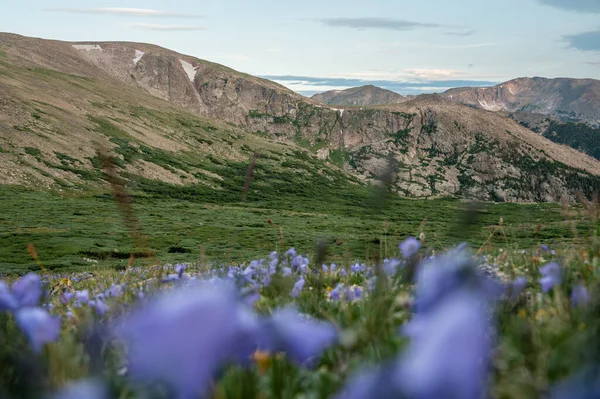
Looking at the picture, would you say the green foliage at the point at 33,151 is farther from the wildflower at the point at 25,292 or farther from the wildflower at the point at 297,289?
the wildflower at the point at 25,292

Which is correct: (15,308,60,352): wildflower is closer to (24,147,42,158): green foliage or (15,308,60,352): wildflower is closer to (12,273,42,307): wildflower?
(12,273,42,307): wildflower

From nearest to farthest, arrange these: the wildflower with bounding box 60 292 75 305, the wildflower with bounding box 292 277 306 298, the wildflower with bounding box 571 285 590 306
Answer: the wildflower with bounding box 571 285 590 306 → the wildflower with bounding box 292 277 306 298 → the wildflower with bounding box 60 292 75 305

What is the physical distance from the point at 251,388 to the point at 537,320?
2011 mm

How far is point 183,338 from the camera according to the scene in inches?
38.9

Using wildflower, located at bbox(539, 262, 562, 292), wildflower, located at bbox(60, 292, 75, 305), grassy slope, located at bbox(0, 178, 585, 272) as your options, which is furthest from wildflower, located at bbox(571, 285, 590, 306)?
grassy slope, located at bbox(0, 178, 585, 272)

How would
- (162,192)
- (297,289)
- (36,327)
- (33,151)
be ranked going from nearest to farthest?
(36,327)
(297,289)
(33,151)
(162,192)

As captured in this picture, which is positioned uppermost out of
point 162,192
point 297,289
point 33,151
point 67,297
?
point 297,289

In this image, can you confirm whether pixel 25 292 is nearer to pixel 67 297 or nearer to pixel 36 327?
pixel 36 327

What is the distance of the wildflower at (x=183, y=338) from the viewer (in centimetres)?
96

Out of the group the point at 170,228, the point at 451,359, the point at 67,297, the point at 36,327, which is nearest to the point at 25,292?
the point at 36,327

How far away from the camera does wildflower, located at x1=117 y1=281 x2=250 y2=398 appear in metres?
0.96

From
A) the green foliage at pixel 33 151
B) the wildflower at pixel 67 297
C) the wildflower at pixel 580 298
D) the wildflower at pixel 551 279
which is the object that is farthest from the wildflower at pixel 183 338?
the green foliage at pixel 33 151

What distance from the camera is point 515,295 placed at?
342cm

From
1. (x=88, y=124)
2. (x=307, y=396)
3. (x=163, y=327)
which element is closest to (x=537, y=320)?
(x=307, y=396)
